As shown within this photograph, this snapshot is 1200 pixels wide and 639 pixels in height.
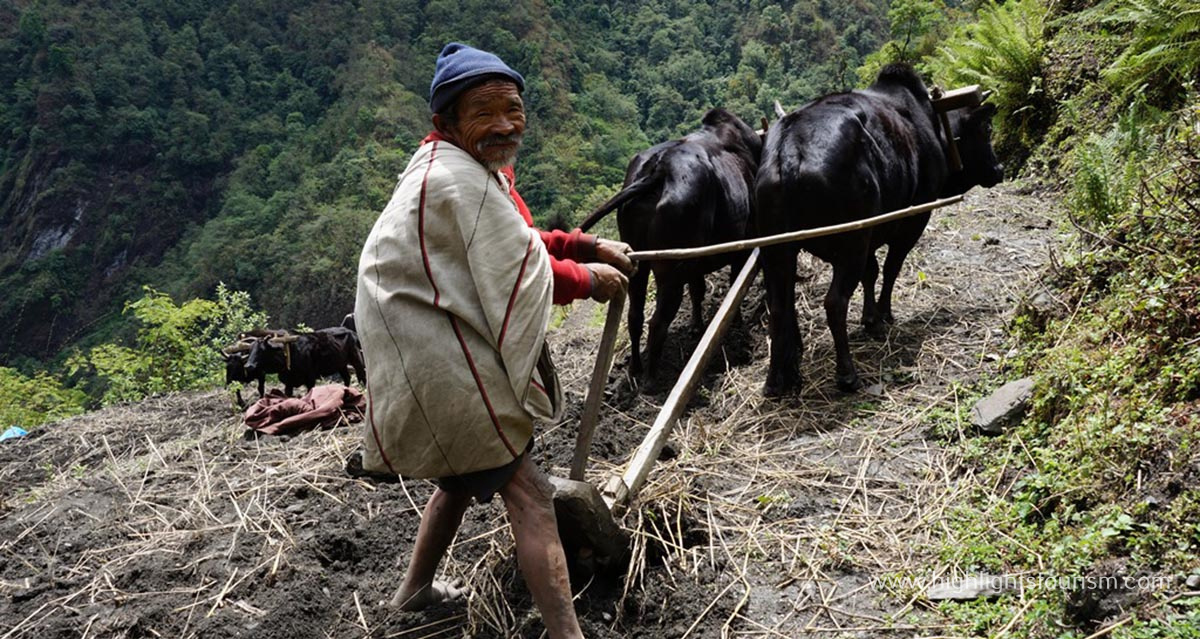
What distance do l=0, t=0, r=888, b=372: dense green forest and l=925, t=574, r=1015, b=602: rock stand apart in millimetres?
37903

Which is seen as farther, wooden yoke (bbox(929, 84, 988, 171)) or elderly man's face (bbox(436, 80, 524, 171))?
wooden yoke (bbox(929, 84, 988, 171))

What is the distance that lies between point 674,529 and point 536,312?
129 centimetres

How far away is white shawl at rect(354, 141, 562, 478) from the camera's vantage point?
237 centimetres

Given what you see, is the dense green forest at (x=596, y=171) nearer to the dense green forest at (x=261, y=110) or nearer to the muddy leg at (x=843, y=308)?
the dense green forest at (x=261, y=110)

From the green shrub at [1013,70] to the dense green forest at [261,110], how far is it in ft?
107

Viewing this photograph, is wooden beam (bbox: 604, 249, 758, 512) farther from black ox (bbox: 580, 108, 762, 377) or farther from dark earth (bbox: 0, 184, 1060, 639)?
black ox (bbox: 580, 108, 762, 377)

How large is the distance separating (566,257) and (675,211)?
2323 mm

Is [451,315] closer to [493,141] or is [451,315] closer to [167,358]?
[493,141]

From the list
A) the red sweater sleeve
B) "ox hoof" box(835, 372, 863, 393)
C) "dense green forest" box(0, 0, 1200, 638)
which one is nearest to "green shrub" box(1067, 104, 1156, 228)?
"dense green forest" box(0, 0, 1200, 638)

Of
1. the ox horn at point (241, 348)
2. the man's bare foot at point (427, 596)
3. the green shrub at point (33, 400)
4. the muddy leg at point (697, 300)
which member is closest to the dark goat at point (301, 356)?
the ox horn at point (241, 348)

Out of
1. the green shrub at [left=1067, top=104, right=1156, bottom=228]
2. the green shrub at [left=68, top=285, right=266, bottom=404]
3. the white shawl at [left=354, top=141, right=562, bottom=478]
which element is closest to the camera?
the white shawl at [left=354, top=141, right=562, bottom=478]

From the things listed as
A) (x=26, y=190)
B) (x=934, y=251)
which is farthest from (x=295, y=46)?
(x=934, y=251)

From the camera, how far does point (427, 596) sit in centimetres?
293

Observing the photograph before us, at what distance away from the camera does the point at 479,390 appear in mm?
2404
